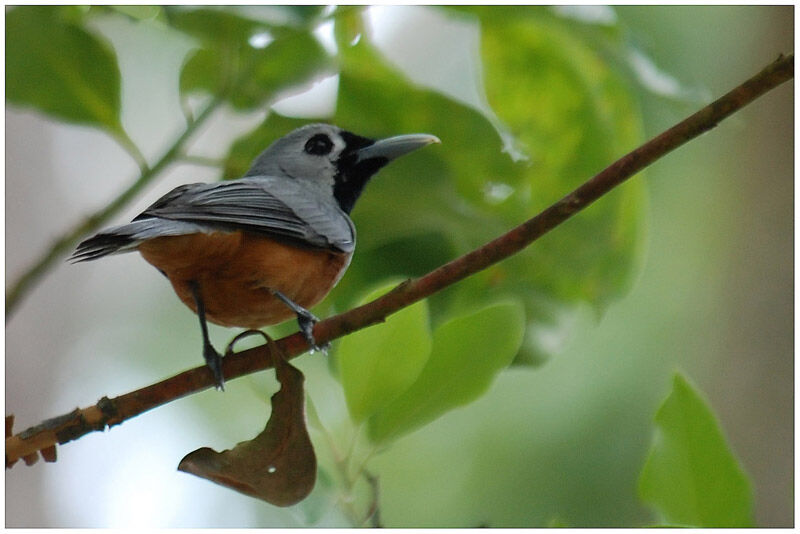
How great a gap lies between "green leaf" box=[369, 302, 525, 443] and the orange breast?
0.89 feet

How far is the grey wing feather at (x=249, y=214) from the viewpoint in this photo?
1096mm

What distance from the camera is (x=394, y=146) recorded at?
1.43 m

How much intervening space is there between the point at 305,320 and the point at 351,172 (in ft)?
1.40

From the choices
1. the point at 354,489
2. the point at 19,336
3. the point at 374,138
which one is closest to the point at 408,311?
the point at 354,489

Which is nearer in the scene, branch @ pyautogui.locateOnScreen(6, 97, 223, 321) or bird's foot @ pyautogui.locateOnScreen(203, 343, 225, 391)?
branch @ pyautogui.locateOnScreen(6, 97, 223, 321)

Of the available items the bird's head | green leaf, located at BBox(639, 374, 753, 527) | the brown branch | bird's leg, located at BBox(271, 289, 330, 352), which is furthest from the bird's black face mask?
green leaf, located at BBox(639, 374, 753, 527)

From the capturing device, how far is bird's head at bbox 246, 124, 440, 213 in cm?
147

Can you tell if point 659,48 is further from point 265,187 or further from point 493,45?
point 265,187

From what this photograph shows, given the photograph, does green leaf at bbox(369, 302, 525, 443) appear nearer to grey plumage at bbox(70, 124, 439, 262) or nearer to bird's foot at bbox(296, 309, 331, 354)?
bird's foot at bbox(296, 309, 331, 354)

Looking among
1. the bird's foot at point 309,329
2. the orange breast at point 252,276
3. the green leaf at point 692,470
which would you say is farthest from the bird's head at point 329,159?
the green leaf at point 692,470

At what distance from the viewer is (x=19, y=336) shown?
5.32ft

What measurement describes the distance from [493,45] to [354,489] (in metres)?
0.78

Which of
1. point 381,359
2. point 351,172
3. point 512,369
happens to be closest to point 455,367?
point 381,359

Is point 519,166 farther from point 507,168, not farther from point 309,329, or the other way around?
point 309,329
